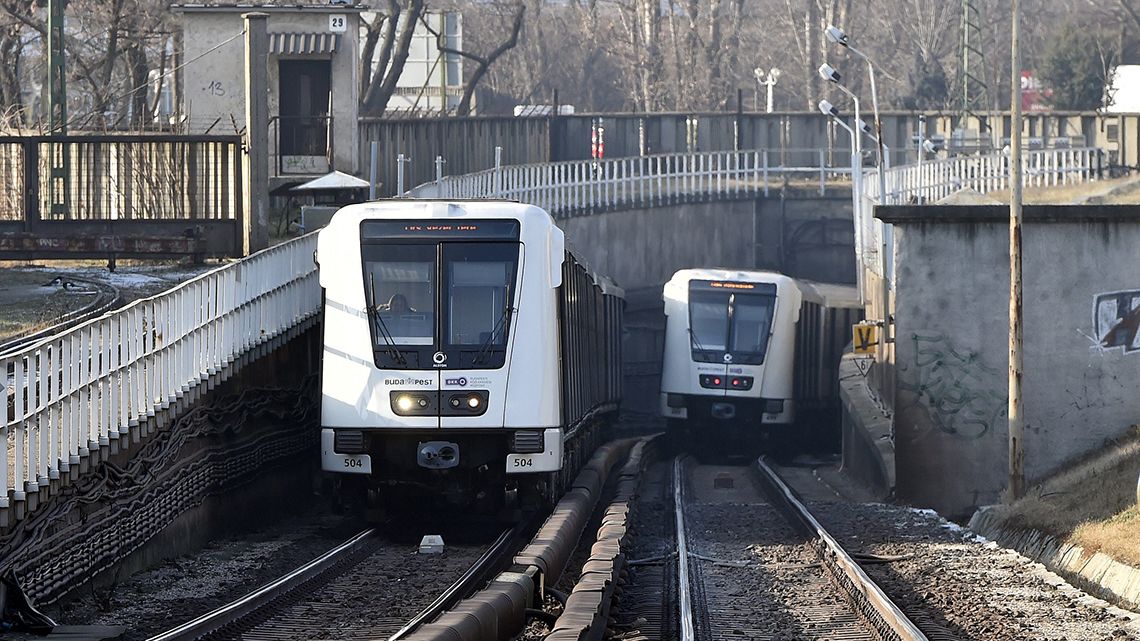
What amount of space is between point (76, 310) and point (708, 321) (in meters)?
16.6

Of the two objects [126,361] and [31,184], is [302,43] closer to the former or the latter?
[31,184]

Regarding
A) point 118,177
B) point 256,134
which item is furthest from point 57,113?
point 256,134

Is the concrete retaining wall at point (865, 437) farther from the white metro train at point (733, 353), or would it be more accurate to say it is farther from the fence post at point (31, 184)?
the fence post at point (31, 184)

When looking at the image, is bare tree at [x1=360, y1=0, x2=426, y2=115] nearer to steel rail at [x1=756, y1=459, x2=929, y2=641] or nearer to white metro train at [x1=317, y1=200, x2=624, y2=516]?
white metro train at [x1=317, y1=200, x2=624, y2=516]

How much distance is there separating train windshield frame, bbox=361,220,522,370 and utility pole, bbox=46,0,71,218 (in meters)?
9.88

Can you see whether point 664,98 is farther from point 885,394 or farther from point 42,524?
point 42,524

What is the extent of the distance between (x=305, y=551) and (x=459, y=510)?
10.7 ft

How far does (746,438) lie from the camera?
A: 117 ft

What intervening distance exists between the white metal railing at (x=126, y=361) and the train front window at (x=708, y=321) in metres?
15.1

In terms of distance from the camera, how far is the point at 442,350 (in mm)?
17875

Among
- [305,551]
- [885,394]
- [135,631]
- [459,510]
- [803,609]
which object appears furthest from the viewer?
[885,394]

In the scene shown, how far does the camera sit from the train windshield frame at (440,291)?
58.6 ft

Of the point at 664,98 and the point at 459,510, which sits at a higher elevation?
the point at 664,98

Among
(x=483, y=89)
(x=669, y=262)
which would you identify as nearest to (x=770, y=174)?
(x=669, y=262)
